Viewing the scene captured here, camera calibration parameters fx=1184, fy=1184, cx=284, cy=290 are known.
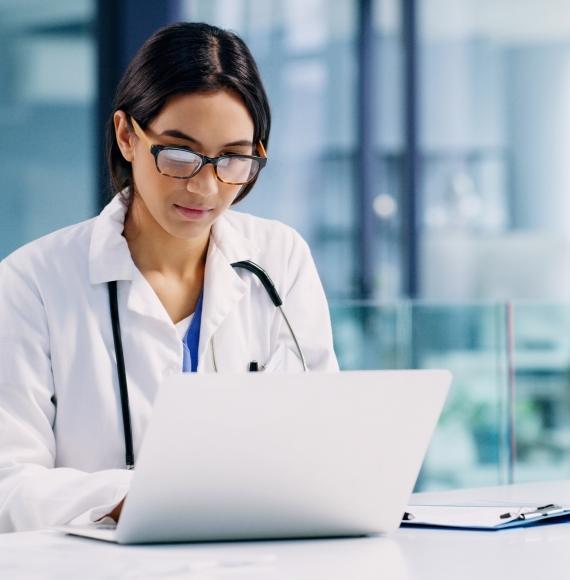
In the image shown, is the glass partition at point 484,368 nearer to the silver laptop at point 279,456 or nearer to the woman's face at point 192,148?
the woman's face at point 192,148

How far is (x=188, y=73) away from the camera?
1875 millimetres

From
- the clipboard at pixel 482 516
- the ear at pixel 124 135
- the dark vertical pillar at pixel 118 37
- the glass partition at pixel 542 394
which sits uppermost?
the dark vertical pillar at pixel 118 37

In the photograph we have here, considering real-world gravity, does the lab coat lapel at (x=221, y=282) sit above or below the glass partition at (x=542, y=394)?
above

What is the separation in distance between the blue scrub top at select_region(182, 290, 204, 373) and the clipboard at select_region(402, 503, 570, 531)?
1.54 feet

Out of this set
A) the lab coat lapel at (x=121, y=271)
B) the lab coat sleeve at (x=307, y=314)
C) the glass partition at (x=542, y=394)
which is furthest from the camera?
the glass partition at (x=542, y=394)

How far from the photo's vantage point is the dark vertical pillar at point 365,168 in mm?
5762

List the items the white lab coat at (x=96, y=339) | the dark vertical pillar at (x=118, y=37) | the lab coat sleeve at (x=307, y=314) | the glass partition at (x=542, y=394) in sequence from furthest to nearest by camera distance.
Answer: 1. the glass partition at (x=542, y=394)
2. the dark vertical pillar at (x=118, y=37)
3. the lab coat sleeve at (x=307, y=314)
4. the white lab coat at (x=96, y=339)

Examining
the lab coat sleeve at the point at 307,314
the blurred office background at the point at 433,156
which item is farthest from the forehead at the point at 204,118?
the blurred office background at the point at 433,156

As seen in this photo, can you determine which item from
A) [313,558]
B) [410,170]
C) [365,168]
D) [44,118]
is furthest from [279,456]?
[410,170]

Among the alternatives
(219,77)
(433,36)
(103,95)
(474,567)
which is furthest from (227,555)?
(433,36)

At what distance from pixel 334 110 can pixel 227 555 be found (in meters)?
4.64

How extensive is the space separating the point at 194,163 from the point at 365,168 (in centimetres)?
403

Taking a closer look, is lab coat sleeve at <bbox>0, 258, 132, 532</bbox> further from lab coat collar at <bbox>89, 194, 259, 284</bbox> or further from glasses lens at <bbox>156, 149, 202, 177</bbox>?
glasses lens at <bbox>156, 149, 202, 177</bbox>

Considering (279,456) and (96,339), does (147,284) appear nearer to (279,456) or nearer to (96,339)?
(96,339)
